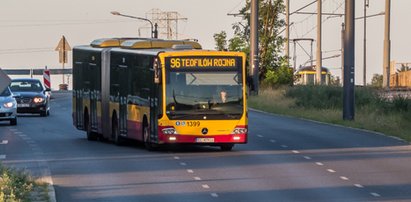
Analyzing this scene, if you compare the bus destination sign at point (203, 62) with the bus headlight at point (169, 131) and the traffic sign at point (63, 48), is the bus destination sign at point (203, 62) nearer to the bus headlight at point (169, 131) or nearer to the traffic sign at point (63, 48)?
the bus headlight at point (169, 131)

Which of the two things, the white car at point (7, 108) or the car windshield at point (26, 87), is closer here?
the white car at point (7, 108)

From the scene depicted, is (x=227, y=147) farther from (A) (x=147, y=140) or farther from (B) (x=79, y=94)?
(B) (x=79, y=94)

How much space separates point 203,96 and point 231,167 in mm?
4884

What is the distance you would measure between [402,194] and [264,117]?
31.5 meters

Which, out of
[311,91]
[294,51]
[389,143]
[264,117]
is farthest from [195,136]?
[294,51]

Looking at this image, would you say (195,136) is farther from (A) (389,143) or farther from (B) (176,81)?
(A) (389,143)

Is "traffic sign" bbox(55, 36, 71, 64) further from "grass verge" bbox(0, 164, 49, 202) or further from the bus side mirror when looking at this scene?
"grass verge" bbox(0, 164, 49, 202)

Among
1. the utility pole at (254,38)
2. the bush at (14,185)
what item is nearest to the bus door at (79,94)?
the bush at (14,185)

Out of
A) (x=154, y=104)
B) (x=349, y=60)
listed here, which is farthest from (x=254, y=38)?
(x=154, y=104)

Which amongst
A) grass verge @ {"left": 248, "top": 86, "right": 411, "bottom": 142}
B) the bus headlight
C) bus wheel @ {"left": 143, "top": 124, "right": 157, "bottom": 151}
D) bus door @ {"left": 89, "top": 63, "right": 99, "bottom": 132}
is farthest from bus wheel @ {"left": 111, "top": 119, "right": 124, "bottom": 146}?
grass verge @ {"left": 248, "top": 86, "right": 411, "bottom": 142}

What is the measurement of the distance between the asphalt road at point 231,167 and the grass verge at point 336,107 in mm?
3412

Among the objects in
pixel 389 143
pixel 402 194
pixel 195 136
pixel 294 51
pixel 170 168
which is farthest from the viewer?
pixel 294 51

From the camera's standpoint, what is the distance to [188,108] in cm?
3092

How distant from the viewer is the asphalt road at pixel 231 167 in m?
21.1
